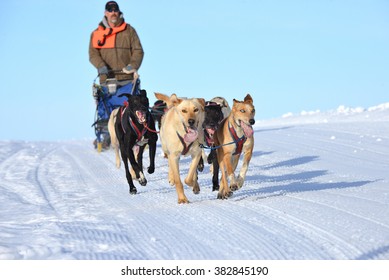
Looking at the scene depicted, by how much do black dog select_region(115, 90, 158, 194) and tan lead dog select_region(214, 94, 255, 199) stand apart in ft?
5.28

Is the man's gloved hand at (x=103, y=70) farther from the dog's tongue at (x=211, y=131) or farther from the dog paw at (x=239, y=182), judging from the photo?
the dog paw at (x=239, y=182)

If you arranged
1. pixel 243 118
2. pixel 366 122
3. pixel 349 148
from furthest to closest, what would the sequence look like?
pixel 366 122
pixel 349 148
pixel 243 118

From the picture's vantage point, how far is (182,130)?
7.38 meters

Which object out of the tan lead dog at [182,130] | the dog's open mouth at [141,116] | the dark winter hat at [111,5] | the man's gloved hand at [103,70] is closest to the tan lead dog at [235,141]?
the tan lead dog at [182,130]

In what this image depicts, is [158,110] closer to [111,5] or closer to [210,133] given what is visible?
[210,133]

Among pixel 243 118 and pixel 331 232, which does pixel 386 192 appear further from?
pixel 331 232

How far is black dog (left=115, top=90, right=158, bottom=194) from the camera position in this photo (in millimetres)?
8898

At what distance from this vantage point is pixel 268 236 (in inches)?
213

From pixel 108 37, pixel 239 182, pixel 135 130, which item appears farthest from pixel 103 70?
pixel 239 182

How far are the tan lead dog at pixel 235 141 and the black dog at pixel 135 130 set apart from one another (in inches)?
63.4

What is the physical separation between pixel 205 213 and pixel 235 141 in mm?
1216

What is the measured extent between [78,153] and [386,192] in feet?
31.2

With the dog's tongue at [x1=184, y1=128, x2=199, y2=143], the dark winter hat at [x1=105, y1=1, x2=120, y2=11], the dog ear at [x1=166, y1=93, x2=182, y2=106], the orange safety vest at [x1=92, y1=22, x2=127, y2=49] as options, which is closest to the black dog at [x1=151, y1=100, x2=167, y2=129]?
the dog ear at [x1=166, y1=93, x2=182, y2=106]
